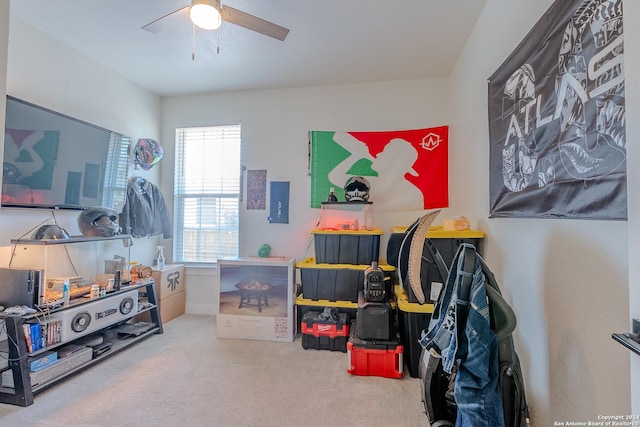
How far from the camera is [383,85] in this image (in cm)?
339

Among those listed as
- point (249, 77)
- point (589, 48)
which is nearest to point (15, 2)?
point (249, 77)

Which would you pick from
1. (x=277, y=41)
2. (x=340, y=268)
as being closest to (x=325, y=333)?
(x=340, y=268)

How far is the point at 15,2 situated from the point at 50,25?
0.89ft

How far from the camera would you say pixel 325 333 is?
274 cm

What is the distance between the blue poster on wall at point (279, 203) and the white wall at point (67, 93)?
1.54 metres

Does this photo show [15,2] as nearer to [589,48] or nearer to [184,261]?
[184,261]

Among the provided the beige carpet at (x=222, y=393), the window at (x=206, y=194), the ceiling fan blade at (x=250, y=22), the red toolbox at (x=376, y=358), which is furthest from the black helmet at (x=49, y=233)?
the red toolbox at (x=376, y=358)

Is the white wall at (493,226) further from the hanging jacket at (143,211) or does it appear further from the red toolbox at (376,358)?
the red toolbox at (376,358)

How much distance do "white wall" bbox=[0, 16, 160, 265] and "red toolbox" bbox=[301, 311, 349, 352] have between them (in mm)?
2210

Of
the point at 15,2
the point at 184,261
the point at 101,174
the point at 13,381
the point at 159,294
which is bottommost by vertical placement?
the point at 13,381

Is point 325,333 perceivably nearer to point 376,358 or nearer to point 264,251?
point 376,358

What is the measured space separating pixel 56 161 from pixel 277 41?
2098 millimetres

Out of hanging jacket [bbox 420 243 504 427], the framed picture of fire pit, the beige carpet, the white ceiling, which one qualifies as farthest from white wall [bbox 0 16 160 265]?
hanging jacket [bbox 420 243 504 427]

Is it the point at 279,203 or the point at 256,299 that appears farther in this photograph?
the point at 279,203
